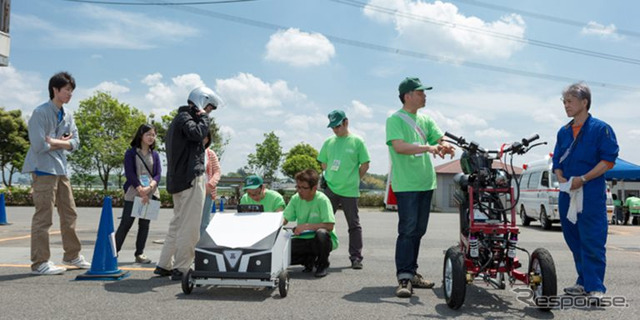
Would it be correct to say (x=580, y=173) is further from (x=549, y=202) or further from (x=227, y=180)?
(x=227, y=180)

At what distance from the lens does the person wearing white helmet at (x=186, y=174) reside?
5191 mm

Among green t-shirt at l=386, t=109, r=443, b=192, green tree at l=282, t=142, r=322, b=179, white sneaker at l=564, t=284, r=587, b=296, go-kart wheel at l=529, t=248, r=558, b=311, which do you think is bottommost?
white sneaker at l=564, t=284, r=587, b=296

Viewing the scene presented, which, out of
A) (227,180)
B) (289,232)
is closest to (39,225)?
(289,232)

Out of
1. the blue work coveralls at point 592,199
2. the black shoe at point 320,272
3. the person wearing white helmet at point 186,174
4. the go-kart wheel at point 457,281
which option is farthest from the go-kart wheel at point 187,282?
the blue work coveralls at point 592,199

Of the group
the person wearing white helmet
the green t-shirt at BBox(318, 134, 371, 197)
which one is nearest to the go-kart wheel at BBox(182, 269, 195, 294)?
the person wearing white helmet

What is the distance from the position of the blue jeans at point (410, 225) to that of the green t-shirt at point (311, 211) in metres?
1.18

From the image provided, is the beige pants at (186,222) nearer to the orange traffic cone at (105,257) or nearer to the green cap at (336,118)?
the orange traffic cone at (105,257)

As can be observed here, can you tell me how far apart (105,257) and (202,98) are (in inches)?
77.9

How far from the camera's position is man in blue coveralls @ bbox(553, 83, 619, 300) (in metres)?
4.33

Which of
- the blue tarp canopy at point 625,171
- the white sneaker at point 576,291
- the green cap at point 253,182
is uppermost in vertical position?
the blue tarp canopy at point 625,171

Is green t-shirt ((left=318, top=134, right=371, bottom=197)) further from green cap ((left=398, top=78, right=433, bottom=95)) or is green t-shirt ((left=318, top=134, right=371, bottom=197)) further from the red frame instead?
the red frame

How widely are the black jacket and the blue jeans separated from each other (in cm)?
211

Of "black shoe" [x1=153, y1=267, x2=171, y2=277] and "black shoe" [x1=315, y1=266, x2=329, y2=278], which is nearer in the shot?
"black shoe" [x1=153, y1=267, x2=171, y2=277]

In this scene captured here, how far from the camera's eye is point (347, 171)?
6551 mm
